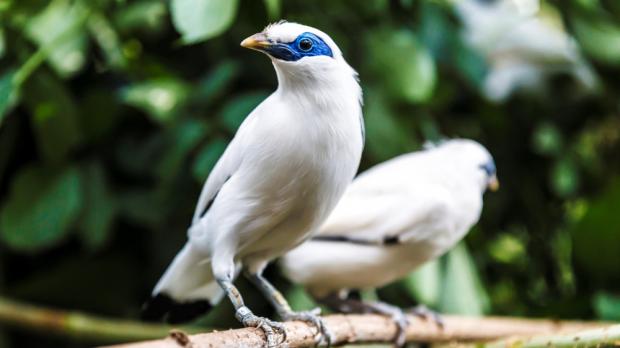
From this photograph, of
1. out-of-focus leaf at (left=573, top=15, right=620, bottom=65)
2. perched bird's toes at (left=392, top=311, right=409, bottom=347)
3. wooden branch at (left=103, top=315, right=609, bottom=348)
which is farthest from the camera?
out-of-focus leaf at (left=573, top=15, right=620, bottom=65)

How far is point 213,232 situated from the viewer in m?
0.93

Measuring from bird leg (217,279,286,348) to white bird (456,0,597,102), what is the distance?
119 cm

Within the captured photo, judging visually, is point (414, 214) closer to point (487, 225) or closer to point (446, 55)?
point (446, 55)

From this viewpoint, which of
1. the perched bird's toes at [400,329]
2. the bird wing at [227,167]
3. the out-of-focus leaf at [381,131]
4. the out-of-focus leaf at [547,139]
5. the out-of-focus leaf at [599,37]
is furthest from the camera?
the out-of-focus leaf at [547,139]

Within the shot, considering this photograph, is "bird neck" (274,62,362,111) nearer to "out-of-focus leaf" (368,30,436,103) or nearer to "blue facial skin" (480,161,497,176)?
"blue facial skin" (480,161,497,176)

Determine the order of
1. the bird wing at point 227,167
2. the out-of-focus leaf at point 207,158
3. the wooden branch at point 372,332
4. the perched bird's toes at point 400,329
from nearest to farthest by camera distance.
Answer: the wooden branch at point 372,332, the bird wing at point 227,167, the perched bird's toes at point 400,329, the out-of-focus leaf at point 207,158

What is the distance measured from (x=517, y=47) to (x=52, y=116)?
125 centimetres

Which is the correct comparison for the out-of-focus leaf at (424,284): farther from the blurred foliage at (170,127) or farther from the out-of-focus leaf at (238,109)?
the out-of-focus leaf at (238,109)

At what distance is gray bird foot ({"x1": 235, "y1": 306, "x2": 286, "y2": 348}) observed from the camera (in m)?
0.88

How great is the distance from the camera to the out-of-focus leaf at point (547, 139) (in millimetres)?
2117

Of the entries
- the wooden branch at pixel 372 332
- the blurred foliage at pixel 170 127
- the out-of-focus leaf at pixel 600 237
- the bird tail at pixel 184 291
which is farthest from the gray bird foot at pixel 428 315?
the out-of-focus leaf at pixel 600 237

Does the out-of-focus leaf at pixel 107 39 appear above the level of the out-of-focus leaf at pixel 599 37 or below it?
above

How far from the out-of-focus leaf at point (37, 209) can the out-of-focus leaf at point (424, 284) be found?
0.67 meters

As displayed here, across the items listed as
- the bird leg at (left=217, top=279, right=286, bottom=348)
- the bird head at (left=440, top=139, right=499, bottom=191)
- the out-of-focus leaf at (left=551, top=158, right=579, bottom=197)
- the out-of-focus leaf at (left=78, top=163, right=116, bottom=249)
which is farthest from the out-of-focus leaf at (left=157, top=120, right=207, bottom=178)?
the out-of-focus leaf at (left=551, top=158, right=579, bottom=197)
